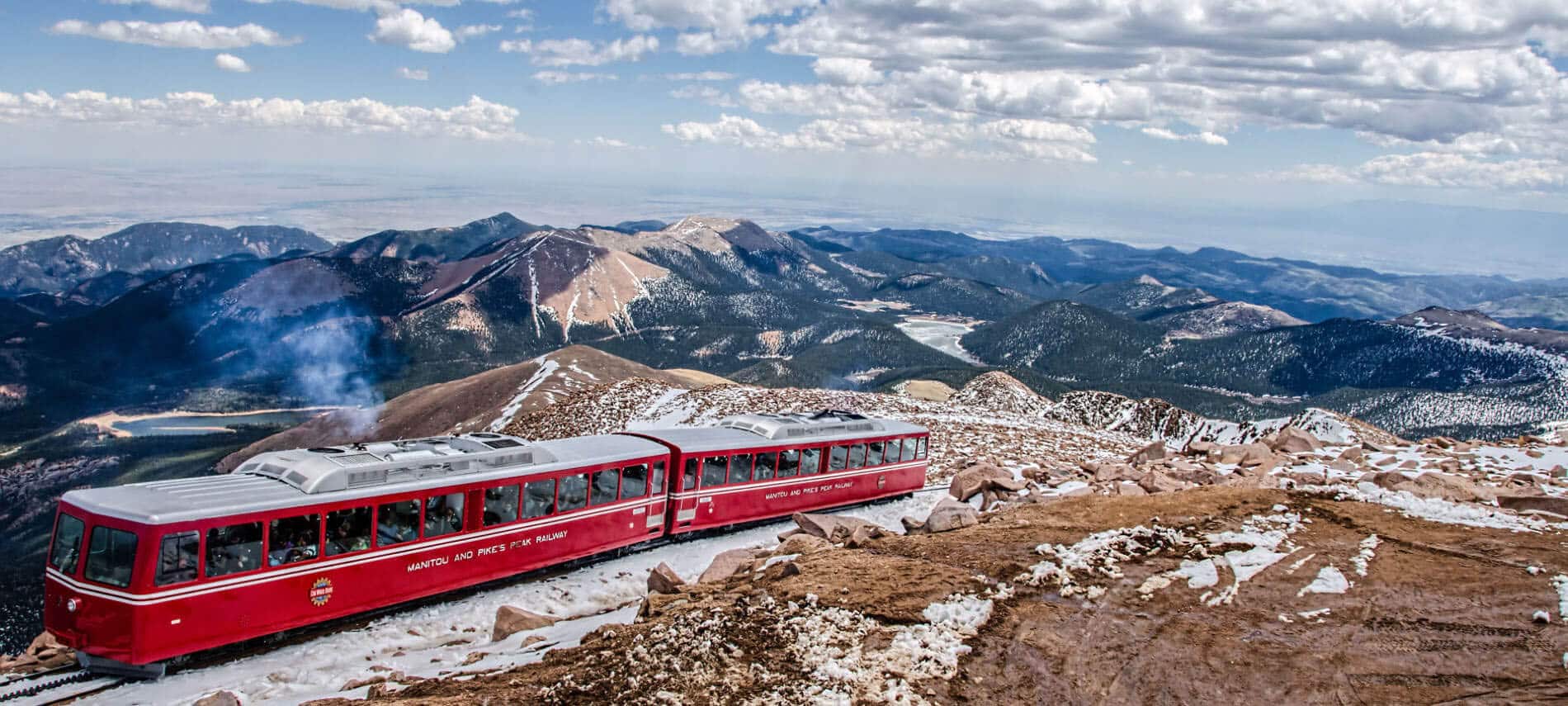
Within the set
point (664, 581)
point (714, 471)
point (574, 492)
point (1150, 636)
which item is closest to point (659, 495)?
point (714, 471)

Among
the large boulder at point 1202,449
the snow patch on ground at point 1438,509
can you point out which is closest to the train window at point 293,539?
the snow patch on ground at point 1438,509

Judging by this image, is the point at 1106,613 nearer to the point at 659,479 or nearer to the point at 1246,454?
the point at 659,479

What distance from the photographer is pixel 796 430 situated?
31797 millimetres

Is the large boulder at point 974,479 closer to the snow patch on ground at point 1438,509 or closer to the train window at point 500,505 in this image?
the snow patch on ground at point 1438,509

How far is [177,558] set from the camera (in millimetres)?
17172

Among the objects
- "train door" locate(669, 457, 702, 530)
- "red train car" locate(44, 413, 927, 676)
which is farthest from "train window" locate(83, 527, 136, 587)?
"train door" locate(669, 457, 702, 530)

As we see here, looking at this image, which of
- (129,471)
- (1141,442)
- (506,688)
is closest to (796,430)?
(506,688)

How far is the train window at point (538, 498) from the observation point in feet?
77.7

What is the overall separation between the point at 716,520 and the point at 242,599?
14.2 m

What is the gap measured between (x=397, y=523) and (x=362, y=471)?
61.9 inches

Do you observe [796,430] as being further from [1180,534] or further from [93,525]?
[93,525]

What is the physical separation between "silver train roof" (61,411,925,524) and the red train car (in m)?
0.04

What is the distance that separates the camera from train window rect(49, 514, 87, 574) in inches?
681

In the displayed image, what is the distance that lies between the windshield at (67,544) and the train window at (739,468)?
16841mm
